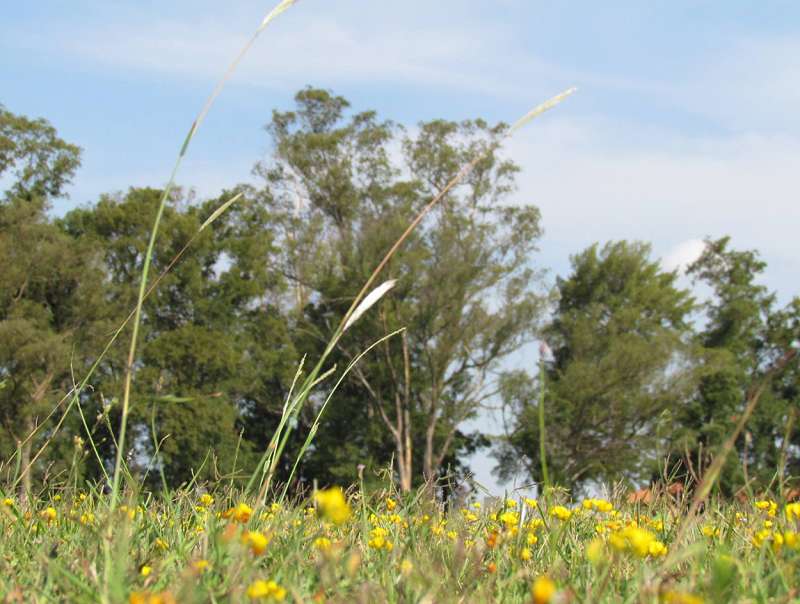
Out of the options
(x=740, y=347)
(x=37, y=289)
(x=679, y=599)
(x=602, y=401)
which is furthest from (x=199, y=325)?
(x=679, y=599)

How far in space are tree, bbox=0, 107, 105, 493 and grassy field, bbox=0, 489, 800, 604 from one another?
26923mm

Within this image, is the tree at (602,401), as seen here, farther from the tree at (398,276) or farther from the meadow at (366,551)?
the meadow at (366,551)

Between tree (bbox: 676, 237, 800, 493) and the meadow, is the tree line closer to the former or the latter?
tree (bbox: 676, 237, 800, 493)

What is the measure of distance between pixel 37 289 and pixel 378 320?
36.4 feet

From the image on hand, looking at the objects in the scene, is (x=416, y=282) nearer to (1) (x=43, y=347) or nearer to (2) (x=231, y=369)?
(2) (x=231, y=369)

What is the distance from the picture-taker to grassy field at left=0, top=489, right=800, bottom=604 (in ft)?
4.91

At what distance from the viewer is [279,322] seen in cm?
3588

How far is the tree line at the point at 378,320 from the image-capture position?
1243 inches

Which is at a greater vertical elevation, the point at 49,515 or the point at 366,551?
the point at 366,551

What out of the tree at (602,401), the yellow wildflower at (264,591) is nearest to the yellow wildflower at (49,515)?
the yellow wildflower at (264,591)

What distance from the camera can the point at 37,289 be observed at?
3127 centimetres

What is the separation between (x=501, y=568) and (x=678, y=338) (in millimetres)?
35349

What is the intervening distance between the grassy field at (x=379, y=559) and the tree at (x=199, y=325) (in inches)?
1089

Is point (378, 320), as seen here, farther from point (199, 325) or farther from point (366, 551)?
point (366, 551)
